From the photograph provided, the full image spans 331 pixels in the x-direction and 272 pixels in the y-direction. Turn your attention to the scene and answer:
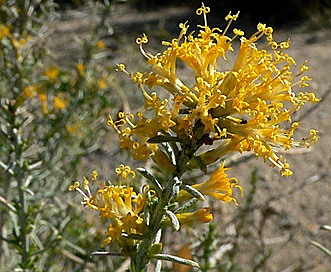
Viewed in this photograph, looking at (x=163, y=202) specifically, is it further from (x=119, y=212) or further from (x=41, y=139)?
(x=41, y=139)

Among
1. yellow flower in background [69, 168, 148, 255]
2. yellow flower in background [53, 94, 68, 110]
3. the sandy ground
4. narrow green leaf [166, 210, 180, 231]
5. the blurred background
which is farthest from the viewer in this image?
the sandy ground

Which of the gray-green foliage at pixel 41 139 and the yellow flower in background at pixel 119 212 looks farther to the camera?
the gray-green foliage at pixel 41 139

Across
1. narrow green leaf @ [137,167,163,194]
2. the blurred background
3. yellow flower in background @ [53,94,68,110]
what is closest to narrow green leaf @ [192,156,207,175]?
narrow green leaf @ [137,167,163,194]

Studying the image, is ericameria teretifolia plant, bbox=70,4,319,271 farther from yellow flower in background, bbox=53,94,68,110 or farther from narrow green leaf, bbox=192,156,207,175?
yellow flower in background, bbox=53,94,68,110

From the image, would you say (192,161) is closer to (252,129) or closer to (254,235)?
(252,129)

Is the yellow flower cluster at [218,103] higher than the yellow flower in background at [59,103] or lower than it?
higher

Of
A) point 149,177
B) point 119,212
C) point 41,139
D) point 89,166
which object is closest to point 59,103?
point 41,139

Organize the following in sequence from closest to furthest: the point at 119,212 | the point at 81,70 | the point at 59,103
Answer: the point at 119,212 → the point at 81,70 → the point at 59,103

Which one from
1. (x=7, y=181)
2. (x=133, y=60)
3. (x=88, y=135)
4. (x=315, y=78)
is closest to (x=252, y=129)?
(x=7, y=181)

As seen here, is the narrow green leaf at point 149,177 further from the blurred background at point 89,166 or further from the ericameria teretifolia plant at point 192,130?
the blurred background at point 89,166

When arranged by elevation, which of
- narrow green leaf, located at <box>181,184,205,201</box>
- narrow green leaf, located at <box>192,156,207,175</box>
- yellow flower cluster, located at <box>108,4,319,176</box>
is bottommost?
narrow green leaf, located at <box>181,184,205,201</box>

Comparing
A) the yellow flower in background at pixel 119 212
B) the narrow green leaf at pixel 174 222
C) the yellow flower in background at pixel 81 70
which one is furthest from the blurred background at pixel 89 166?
the narrow green leaf at pixel 174 222
